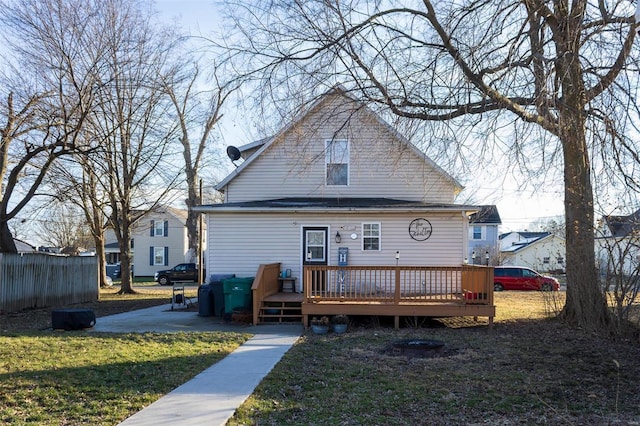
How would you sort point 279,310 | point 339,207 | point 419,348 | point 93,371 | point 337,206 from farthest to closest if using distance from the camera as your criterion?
point 337,206 → point 339,207 → point 279,310 → point 419,348 → point 93,371

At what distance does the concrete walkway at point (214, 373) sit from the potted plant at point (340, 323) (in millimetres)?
757

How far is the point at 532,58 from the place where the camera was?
340 inches

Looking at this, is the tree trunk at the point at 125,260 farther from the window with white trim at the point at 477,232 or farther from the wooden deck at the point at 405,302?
the window with white trim at the point at 477,232

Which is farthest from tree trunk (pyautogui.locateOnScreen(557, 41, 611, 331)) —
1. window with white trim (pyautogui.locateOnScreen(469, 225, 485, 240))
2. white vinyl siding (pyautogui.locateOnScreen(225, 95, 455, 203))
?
window with white trim (pyautogui.locateOnScreen(469, 225, 485, 240))

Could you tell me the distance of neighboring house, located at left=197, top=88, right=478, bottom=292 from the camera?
15.3m

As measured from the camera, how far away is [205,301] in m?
14.5

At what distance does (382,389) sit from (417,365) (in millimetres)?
1555

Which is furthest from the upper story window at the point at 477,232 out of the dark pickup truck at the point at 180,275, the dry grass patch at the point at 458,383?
the dry grass patch at the point at 458,383

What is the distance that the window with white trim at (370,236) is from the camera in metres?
15.6

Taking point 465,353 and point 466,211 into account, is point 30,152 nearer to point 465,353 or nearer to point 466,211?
point 466,211

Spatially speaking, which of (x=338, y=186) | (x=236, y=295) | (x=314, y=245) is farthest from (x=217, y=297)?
(x=338, y=186)

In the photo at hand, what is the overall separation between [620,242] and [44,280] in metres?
16.1

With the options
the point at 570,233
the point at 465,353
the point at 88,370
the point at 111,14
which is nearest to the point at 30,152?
the point at 111,14

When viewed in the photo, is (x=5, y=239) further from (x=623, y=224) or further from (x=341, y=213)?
(x=623, y=224)
